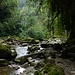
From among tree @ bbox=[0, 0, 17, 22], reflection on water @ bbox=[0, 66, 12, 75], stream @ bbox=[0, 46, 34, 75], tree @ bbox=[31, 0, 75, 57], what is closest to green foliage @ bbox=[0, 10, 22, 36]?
tree @ bbox=[0, 0, 17, 22]

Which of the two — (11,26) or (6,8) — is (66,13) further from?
(6,8)

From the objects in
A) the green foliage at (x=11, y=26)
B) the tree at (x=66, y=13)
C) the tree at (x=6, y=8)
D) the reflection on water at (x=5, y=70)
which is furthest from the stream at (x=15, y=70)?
Answer: the tree at (x=6, y=8)

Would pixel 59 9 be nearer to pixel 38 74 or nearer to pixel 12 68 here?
pixel 12 68

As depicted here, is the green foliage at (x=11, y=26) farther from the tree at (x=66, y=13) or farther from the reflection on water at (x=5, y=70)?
the reflection on water at (x=5, y=70)

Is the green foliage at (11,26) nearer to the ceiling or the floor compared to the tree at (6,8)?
nearer to the floor

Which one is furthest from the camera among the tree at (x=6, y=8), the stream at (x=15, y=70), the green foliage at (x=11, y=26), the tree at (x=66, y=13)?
the tree at (x=6, y=8)

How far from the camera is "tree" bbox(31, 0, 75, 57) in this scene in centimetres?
1045

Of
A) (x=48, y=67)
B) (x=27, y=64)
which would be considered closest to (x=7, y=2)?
(x=27, y=64)

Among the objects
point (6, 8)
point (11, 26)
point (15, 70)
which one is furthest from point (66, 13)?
point (6, 8)

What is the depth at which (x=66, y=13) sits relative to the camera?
11.8 m

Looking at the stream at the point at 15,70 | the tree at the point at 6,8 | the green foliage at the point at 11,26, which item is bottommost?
the stream at the point at 15,70

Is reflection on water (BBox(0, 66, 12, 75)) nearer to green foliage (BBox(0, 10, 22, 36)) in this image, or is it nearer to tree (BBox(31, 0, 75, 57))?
tree (BBox(31, 0, 75, 57))

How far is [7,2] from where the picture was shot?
24.9 m

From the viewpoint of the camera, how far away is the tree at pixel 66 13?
1045 cm
